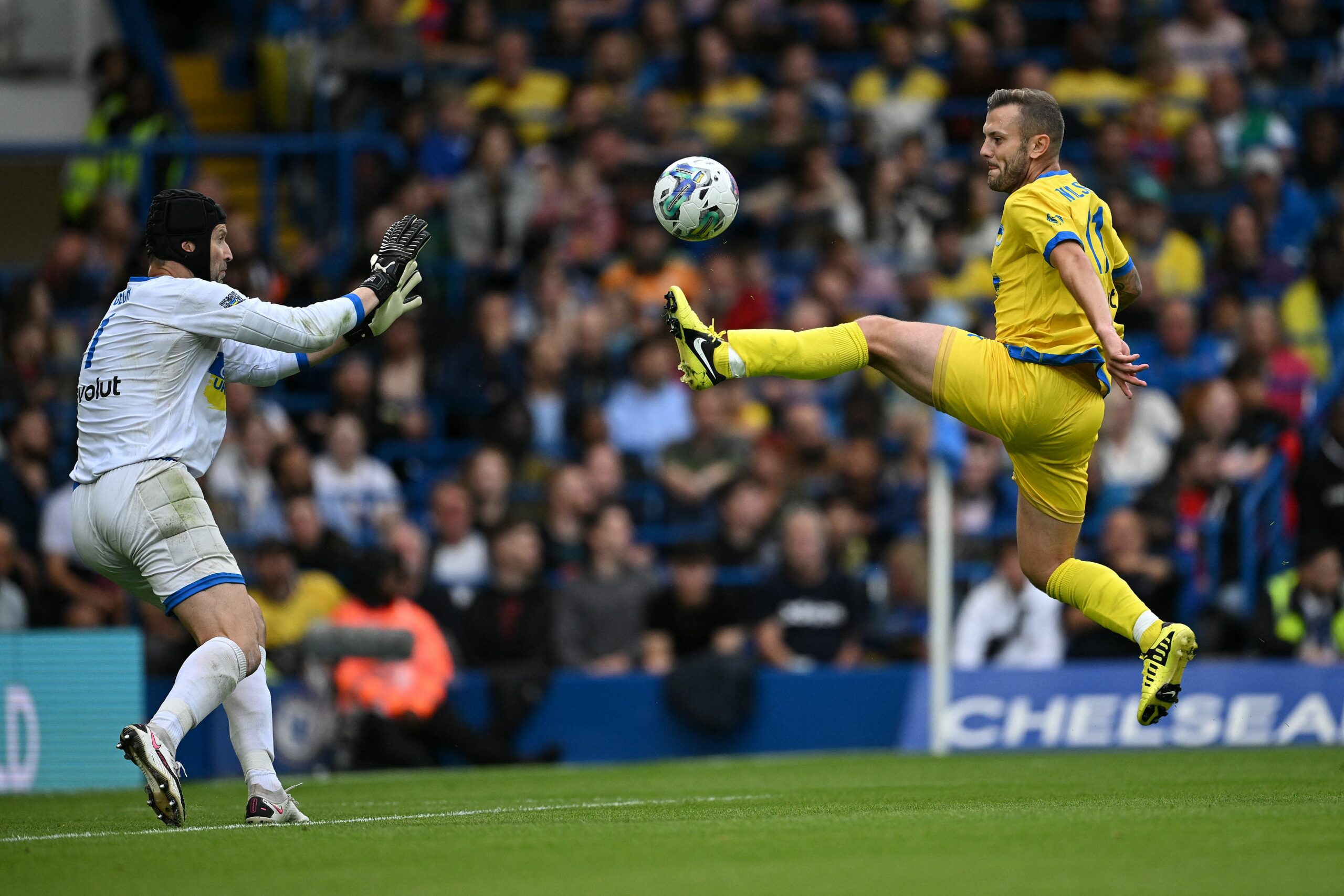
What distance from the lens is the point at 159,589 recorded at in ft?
23.5

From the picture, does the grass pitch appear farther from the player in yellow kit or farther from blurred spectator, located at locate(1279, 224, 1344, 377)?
blurred spectator, located at locate(1279, 224, 1344, 377)

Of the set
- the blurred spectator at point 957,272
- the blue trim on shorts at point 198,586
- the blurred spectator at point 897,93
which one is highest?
the blurred spectator at point 897,93

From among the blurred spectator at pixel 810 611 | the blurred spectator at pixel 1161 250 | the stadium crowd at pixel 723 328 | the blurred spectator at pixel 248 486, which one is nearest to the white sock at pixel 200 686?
the stadium crowd at pixel 723 328

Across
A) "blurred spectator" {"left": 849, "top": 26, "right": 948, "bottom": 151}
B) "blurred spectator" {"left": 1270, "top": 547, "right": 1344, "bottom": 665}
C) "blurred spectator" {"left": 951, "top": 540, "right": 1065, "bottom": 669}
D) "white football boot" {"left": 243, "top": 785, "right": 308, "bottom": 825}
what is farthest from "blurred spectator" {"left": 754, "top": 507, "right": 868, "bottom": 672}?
"white football boot" {"left": 243, "top": 785, "right": 308, "bottom": 825}

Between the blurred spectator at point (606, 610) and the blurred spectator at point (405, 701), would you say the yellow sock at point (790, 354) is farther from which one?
the blurred spectator at point (606, 610)

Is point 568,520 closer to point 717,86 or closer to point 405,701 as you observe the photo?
point 405,701

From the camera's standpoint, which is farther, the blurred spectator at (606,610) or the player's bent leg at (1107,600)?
the blurred spectator at (606,610)

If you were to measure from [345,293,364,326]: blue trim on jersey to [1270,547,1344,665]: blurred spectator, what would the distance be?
23.6ft

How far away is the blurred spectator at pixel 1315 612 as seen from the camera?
12234mm

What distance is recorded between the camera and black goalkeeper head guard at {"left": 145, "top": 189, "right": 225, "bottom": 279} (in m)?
7.28

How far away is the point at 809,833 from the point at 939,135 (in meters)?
11.4

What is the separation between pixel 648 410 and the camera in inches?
577

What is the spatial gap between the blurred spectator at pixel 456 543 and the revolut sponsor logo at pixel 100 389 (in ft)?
20.0

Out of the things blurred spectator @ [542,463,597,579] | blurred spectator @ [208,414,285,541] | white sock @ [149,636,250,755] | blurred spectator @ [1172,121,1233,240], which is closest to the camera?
white sock @ [149,636,250,755]
